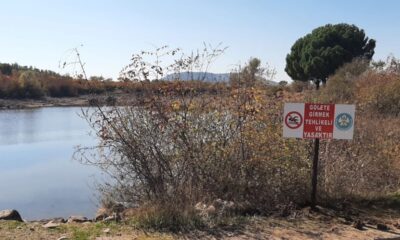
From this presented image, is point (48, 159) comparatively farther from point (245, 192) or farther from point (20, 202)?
point (245, 192)

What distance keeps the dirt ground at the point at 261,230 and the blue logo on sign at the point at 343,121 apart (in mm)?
1303

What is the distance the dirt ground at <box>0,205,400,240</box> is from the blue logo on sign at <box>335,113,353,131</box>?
51.3 inches

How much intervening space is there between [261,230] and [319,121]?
74.3 inches

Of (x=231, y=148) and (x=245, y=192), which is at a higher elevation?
(x=231, y=148)

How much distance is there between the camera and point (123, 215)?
7855 millimetres

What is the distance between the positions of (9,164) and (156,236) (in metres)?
15.6

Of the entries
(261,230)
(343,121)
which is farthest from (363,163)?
(261,230)

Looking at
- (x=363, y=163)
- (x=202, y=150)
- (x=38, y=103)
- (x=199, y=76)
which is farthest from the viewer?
(x=38, y=103)

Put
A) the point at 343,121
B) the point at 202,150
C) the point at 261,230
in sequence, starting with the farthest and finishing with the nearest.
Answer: the point at 202,150
the point at 343,121
the point at 261,230

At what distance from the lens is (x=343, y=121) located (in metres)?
7.73

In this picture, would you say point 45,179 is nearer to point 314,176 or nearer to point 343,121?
point 314,176

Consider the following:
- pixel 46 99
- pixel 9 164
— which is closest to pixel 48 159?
pixel 9 164

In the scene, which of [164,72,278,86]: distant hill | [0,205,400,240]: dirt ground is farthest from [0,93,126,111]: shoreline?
[0,205,400,240]: dirt ground

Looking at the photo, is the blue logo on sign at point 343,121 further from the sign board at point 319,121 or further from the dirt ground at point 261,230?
the dirt ground at point 261,230
